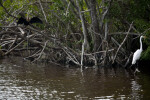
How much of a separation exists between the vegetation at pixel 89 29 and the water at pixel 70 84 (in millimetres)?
780

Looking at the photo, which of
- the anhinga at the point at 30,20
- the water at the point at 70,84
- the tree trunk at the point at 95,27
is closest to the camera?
the water at the point at 70,84

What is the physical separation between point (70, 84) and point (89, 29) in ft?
15.5

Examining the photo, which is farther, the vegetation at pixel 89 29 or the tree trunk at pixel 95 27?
the tree trunk at pixel 95 27

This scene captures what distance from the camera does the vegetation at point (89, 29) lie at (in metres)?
12.6

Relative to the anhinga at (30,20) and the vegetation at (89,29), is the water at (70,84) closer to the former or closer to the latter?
the vegetation at (89,29)

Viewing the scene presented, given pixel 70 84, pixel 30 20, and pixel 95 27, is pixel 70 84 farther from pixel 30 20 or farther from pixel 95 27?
pixel 95 27

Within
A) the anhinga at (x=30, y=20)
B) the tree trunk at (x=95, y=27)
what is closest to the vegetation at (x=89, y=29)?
the tree trunk at (x=95, y=27)

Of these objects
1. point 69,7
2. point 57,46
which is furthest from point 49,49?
point 69,7

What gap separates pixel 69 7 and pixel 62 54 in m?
2.39

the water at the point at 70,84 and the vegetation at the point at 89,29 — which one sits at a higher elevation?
the vegetation at the point at 89,29

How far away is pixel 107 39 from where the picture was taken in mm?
13773

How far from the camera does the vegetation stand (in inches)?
498

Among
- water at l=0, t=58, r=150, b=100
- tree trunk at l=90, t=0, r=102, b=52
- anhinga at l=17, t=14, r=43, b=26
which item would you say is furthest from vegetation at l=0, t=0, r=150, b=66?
water at l=0, t=58, r=150, b=100

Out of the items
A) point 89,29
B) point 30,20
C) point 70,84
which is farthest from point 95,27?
point 70,84
